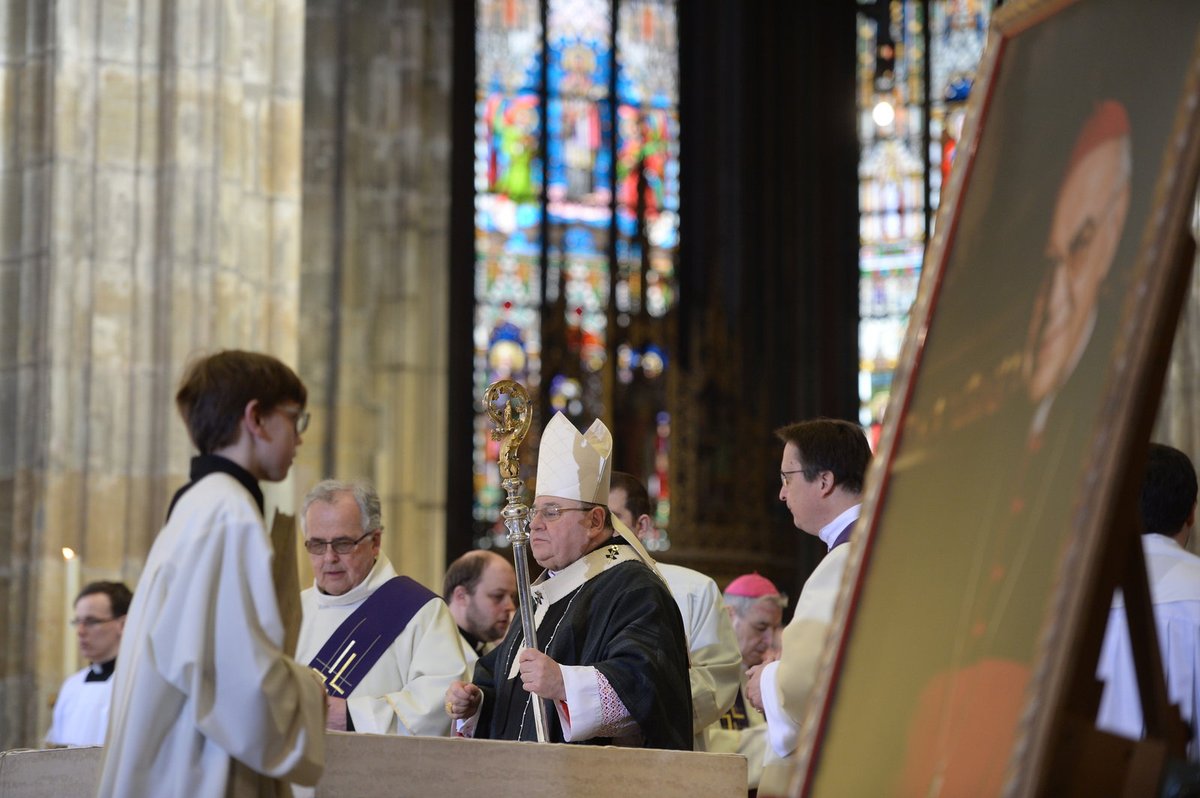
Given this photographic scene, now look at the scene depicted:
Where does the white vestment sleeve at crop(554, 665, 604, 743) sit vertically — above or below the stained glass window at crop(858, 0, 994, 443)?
below

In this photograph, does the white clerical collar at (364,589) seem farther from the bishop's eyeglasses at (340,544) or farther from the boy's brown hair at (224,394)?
the boy's brown hair at (224,394)

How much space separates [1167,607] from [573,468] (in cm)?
169

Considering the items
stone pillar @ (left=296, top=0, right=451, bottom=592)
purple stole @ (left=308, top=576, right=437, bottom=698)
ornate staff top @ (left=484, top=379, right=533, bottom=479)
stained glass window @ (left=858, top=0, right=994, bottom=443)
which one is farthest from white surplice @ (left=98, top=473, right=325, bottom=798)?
stained glass window @ (left=858, top=0, right=994, bottom=443)

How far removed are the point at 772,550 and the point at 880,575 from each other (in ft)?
36.2

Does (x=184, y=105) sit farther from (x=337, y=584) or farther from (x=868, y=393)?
(x=868, y=393)

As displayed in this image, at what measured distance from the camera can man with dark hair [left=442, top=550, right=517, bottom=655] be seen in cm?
648

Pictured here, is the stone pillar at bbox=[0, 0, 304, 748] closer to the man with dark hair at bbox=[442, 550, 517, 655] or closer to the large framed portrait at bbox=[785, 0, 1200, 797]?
the man with dark hair at bbox=[442, 550, 517, 655]

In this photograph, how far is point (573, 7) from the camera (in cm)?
1598

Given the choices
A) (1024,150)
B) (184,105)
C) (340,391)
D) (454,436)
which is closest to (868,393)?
(454,436)

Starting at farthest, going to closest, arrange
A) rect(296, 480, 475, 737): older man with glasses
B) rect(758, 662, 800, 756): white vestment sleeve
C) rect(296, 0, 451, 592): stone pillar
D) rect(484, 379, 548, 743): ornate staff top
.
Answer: rect(296, 0, 451, 592): stone pillar → rect(296, 480, 475, 737): older man with glasses → rect(484, 379, 548, 743): ornate staff top → rect(758, 662, 800, 756): white vestment sleeve

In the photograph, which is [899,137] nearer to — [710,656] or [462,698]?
[710,656]

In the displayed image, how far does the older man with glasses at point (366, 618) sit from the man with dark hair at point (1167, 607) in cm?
207

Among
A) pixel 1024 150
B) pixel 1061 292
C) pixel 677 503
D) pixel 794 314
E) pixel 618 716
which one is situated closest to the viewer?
pixel 1061 292

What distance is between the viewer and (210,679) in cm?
307
